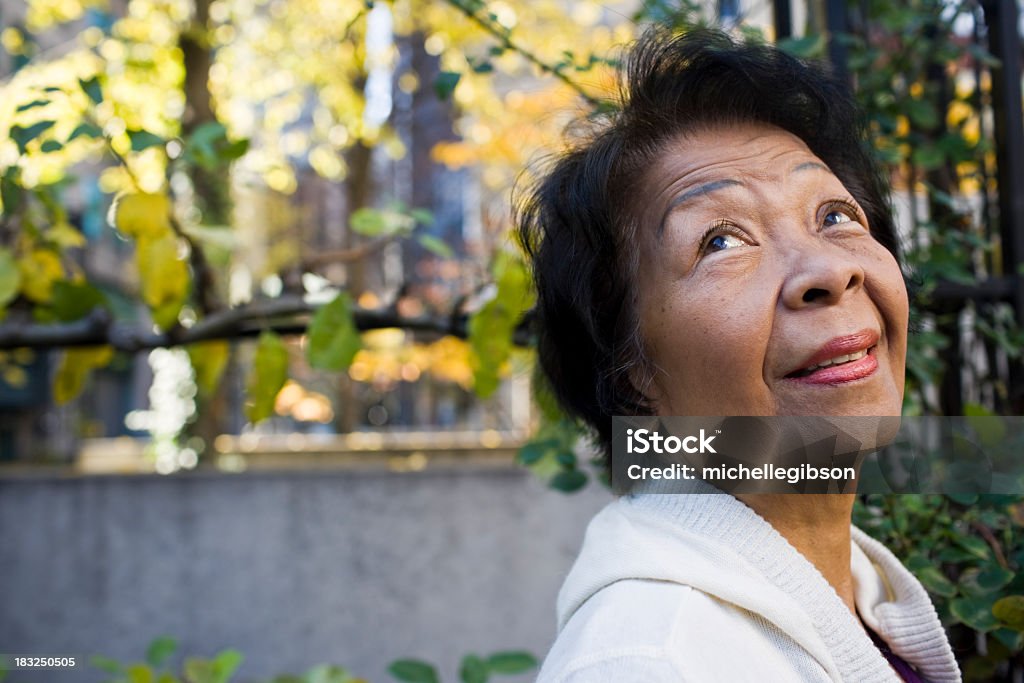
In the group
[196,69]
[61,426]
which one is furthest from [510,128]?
[61,426]

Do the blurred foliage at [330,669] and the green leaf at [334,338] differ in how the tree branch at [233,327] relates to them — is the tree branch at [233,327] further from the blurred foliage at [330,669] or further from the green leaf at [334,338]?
the blurred foliage at [330,669]

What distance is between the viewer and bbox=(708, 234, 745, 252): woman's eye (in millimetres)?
1034

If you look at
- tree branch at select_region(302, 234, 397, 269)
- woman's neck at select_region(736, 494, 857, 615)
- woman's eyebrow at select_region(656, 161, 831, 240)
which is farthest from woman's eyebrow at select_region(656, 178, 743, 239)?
tree branch at select_region(302, 234, 397, 269)

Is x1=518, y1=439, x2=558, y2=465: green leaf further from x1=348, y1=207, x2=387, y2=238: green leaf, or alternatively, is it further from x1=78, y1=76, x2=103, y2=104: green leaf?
x1=78, y1=76, x2=103, y2=104: green leaf

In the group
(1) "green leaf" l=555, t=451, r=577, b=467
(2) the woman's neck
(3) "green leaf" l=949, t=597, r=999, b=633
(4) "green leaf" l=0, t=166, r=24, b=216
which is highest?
(4) "green leaf" l=0, t=166, r=24, b=216

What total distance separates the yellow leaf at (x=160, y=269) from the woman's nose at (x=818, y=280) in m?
1.55

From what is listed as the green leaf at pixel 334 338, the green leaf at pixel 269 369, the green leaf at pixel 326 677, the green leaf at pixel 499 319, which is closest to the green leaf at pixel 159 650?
the green leaf at pixel 326 677

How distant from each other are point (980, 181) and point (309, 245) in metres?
13.3

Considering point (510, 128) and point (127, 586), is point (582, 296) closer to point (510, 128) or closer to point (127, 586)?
point (127, 586)

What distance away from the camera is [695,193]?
108cm

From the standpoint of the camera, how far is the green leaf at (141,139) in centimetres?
187

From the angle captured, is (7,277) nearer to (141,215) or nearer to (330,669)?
(141,215)

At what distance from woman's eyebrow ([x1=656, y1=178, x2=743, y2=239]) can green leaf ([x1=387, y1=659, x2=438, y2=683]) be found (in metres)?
1.03

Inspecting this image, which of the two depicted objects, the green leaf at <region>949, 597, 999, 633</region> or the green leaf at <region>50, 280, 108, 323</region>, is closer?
the green leaf at <region>949, 597, 999, 633</region>
